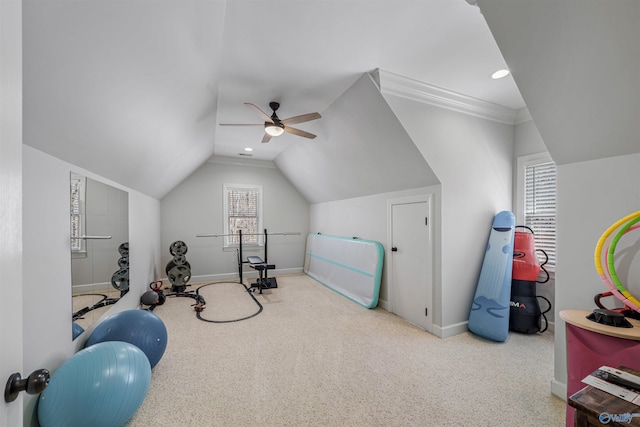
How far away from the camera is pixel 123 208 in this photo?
10.3 ft

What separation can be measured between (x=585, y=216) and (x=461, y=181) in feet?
4.63

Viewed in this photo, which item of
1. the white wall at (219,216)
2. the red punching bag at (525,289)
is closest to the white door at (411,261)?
the red punching bag at (525,289)

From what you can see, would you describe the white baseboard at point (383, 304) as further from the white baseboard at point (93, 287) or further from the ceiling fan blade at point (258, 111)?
the white baseboard at point (93, 287)

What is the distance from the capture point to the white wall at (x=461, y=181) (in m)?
2.96

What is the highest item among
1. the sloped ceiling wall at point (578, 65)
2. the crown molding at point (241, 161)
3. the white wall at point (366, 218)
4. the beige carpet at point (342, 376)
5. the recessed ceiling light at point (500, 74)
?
the recessed ceiling light at point (500, 74)

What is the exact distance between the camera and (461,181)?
3.19 meters

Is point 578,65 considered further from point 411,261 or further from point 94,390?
A: point 94,390

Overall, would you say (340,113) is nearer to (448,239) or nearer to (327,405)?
(448,239)

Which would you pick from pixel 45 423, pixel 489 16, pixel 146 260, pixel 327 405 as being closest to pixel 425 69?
pixel 489 16

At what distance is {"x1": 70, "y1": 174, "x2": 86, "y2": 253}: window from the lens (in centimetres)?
192

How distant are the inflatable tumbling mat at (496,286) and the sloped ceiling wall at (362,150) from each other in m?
1.12

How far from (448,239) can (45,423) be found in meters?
3.58

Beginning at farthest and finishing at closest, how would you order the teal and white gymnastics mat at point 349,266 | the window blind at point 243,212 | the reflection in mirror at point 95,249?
the window blind at point 243,212 → the teal and white gymnastics mat at point 349,266 → the reflection in mirror at point 95,249

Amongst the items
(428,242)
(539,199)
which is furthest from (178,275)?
(539,199)
